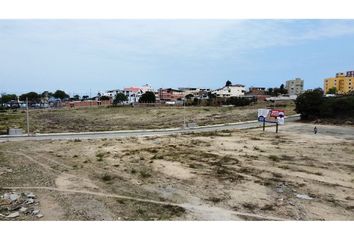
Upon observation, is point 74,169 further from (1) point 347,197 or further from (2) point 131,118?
(2) point 131,118

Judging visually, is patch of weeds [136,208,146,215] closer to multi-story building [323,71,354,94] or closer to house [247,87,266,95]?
house [247,87,266,95]

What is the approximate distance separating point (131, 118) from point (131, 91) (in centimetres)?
7439

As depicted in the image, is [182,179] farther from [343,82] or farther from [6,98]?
[343,82]

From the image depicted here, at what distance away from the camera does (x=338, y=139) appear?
22953 millimetres

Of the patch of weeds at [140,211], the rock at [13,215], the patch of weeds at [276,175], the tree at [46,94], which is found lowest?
the patch of weeds at [276,175]

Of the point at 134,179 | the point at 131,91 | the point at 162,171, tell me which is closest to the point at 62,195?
the point at 134,179

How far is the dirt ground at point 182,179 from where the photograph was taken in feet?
29.8

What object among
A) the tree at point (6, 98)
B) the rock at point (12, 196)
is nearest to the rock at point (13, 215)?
the rock at point (12, 196)

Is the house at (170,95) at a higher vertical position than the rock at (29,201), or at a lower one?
higher

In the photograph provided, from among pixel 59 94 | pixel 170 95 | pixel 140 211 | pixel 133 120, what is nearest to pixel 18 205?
pixel 140 211

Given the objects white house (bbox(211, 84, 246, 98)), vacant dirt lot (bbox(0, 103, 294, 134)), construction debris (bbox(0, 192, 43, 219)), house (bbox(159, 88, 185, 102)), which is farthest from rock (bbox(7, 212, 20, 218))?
white house (bbox(211, 84, 246, 98))

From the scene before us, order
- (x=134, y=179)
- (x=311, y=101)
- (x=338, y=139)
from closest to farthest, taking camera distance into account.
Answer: (x=134, y=179) → (x=338, y=139) → (x=311, y=101)

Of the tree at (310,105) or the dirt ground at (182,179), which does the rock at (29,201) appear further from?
the tree at (310,105)

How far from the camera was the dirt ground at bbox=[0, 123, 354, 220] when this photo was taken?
29.8 feet
